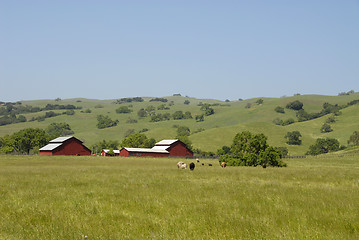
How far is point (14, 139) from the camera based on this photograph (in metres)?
114

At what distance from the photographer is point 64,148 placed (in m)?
99.7

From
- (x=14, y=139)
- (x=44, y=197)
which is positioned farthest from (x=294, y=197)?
(x=14, y=139)

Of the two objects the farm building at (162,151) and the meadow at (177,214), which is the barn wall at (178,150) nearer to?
the farm building at (162,151)

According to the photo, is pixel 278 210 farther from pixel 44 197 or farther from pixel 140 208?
pixel 44 197

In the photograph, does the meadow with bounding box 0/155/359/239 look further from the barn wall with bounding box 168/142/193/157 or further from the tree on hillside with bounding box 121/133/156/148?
the tree on hillside with bounding box 121/133/156/148

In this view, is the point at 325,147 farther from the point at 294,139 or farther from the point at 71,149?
the point at 71,149

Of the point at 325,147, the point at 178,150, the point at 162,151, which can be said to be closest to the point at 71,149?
the point at 162,151

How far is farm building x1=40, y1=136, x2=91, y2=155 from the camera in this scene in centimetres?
Result: 9744

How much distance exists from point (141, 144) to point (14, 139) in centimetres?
4126

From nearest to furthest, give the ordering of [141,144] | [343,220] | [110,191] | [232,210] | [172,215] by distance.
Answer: [343,220], [172,215], [232,210], [110,191], [141,144]

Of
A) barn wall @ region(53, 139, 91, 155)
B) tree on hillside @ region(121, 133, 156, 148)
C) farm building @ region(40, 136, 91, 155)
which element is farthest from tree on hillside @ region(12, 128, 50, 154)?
tree on hillside @ region(121, 133, 156, 148)

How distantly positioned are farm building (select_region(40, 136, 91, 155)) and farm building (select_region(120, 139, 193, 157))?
1239 centimetres

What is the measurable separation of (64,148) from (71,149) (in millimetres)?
2081

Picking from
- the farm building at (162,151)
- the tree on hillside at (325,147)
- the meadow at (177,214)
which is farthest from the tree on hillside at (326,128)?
the meadow at (177,214)
